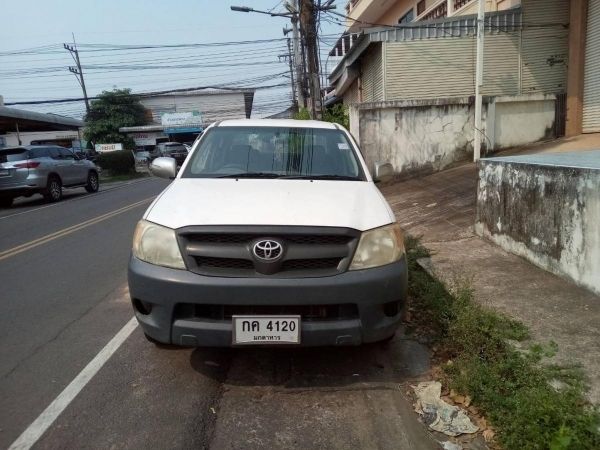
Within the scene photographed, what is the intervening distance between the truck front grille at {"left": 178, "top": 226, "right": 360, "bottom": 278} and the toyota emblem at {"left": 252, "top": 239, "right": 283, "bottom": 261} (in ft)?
0.07

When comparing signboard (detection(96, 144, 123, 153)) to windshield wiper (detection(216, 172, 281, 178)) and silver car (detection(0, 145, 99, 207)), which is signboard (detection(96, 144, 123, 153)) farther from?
windshield wiper (detection(216, 172, 281, 178))

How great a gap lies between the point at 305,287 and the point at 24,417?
1846 millimetres

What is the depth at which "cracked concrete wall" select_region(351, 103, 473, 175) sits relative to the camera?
12.1 m

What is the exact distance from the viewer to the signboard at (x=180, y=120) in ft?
147

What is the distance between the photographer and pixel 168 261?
303 centimetres

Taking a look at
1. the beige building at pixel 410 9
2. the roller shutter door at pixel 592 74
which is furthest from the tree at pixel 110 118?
the roller shutter door at pixel 592 74

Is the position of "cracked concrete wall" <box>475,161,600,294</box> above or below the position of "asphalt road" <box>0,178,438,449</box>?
above

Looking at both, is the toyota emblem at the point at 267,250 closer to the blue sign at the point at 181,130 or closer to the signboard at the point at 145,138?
the blue sign at the point at 181,130

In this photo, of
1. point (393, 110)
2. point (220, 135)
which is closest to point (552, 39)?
point (393, 110)

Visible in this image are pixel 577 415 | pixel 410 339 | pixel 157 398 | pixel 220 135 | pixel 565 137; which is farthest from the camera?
pixel 565 137

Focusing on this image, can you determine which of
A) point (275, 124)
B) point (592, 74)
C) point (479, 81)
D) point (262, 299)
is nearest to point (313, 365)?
point (262, 299)

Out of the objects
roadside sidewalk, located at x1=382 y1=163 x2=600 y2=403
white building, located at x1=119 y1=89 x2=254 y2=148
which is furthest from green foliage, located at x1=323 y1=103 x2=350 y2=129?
white building, located at x1=119 y1=89 x2=254 y2=148

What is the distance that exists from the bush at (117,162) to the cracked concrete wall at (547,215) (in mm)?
26140

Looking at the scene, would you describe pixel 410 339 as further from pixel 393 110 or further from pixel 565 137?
pixel 565 137
